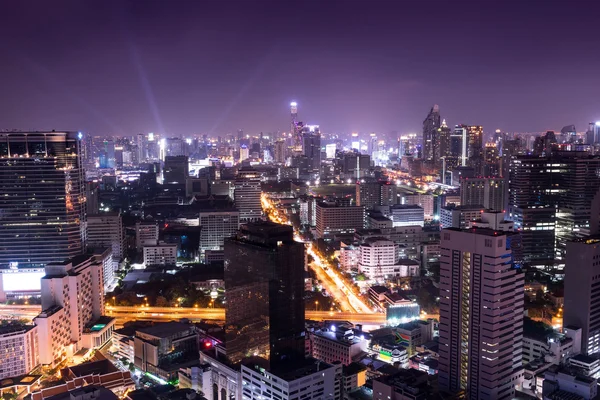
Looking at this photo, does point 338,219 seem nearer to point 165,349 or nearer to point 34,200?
point 34,200

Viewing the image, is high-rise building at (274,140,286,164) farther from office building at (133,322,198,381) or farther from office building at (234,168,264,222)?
office building at (133,322,198,381)

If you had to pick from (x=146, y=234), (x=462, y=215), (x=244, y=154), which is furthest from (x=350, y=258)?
(x=244, y=154)

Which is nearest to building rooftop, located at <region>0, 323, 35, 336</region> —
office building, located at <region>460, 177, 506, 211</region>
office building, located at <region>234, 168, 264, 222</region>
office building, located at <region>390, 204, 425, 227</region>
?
office building, located at <region>234, 168, 264, 222</region>

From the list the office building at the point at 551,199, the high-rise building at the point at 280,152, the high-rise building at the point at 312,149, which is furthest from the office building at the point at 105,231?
the high-rise building at the point at 280,152

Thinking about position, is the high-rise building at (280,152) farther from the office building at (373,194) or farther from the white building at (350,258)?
the white building at (350,258)

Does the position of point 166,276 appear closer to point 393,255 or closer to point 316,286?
point 316,286

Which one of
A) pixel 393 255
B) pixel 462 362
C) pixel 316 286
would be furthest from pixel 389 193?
pixel 462 362
